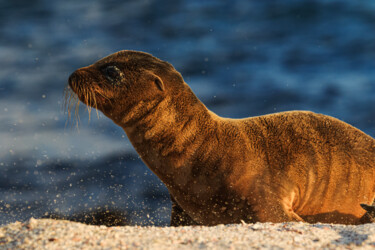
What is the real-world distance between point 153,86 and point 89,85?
0.91m

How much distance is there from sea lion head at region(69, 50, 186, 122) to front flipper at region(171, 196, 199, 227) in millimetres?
1876

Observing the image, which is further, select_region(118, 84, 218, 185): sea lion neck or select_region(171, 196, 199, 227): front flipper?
select_region(171, 196, 199, 227): front flipper

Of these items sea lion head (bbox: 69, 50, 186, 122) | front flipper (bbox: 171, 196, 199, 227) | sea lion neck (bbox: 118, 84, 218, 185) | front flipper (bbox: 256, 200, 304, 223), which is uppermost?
sea lion head (bbox: 69, 50, 186, 122)

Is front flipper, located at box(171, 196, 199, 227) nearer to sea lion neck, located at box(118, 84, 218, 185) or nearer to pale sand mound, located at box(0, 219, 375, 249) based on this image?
sea lion neck, located at box(118, 84, 218, 185)

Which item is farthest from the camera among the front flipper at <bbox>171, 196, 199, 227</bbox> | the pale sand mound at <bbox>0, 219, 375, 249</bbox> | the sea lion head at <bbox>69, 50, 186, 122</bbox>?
the front flipper at <bbox>171, 196, 199, 227</bbox>

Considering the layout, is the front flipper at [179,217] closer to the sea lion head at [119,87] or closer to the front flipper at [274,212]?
the front flipper at [274,212]

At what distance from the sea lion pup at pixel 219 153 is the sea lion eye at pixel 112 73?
1 cm

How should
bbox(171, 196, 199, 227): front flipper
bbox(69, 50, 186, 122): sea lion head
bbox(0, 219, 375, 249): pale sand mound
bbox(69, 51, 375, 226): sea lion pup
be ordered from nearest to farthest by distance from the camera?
bbox(0, 219, 375, 249): pale sand mound
bbox(69, 51, 375, 226): sea lion pup
bbox(69, 50, 186, 122): sea lion head
bbox(171, 196, 199, 227): front flipper

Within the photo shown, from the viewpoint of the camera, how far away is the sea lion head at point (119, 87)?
18.8 ft

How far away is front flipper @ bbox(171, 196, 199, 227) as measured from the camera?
6.66m

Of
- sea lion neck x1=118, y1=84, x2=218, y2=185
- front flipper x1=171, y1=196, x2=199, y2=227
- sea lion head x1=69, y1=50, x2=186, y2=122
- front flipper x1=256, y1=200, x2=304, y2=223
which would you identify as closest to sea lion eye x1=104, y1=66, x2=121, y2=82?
sea lion head x1=69, y1=50, x2=186, y2=122

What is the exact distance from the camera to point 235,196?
545cm

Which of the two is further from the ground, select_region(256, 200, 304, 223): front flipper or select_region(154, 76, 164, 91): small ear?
select_region(154, 76, 164, 91): small ear

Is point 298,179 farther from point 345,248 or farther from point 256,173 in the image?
point 345,248
